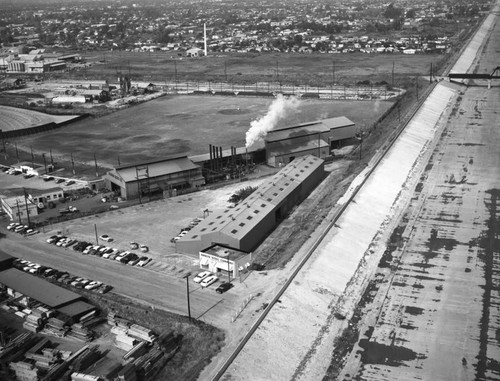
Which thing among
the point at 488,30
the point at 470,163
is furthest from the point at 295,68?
the point at 488,30

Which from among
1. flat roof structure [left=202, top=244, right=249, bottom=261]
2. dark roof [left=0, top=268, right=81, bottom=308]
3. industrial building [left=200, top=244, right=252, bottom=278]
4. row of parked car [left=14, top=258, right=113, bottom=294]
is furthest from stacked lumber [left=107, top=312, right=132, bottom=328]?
flat roof structure [left=202, top=244, right=249, bottom=261]

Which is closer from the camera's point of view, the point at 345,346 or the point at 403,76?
the point at 345,346

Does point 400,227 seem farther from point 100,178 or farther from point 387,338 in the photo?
point 100,178

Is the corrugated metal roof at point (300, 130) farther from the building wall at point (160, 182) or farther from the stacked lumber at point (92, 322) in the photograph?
the stacked lumber at point (92, 322)

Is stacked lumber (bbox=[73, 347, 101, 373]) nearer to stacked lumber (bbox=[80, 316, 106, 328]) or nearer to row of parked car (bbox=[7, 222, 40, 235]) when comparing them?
stacked lumber (bbox=[80, 316, 106, 328])

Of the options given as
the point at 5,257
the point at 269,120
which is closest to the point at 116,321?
the point at 5,257

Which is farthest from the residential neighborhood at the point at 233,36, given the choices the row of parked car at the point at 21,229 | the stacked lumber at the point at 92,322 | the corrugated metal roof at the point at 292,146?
the stacked lumber at the point at 92,322

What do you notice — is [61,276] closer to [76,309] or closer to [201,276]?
[76,309]
